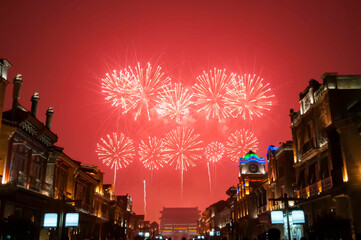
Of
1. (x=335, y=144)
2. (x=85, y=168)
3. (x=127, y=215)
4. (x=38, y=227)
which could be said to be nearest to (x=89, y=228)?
(x=85, y=168)

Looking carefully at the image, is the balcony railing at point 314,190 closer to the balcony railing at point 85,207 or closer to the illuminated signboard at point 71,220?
the illuminated signboard at point 71,220

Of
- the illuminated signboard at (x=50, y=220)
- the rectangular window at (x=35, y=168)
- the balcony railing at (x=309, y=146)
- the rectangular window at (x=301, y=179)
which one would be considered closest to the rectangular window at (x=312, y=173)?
the balcony railing at (x=309, y=146)

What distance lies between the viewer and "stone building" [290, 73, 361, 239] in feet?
76.2

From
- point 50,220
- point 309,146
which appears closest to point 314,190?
point 309,146

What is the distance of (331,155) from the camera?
86.3 ft

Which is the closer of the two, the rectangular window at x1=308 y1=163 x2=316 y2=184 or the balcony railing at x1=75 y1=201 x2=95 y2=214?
the rectangular window at x1=308 y1=163 x2=316 y2=184

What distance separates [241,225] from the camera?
71.3 meters

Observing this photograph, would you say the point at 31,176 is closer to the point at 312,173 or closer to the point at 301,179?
the point at 312,173

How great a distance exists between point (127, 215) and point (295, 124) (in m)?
69.9

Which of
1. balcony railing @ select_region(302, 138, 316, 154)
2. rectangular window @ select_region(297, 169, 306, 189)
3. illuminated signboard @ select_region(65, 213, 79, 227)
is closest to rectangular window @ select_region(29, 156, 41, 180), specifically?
illuminated signboard @ select_region(65, 213, 79, 227)

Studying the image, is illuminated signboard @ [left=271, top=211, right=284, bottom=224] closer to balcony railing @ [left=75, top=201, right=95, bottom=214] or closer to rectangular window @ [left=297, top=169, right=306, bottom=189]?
rectangular window @ [left=297, top=169, right=306, bottom=189]

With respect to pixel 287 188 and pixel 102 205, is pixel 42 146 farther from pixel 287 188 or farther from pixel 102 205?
pixel 102 205

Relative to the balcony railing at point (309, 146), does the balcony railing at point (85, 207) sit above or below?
below

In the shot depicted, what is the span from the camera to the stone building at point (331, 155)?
915 inches
